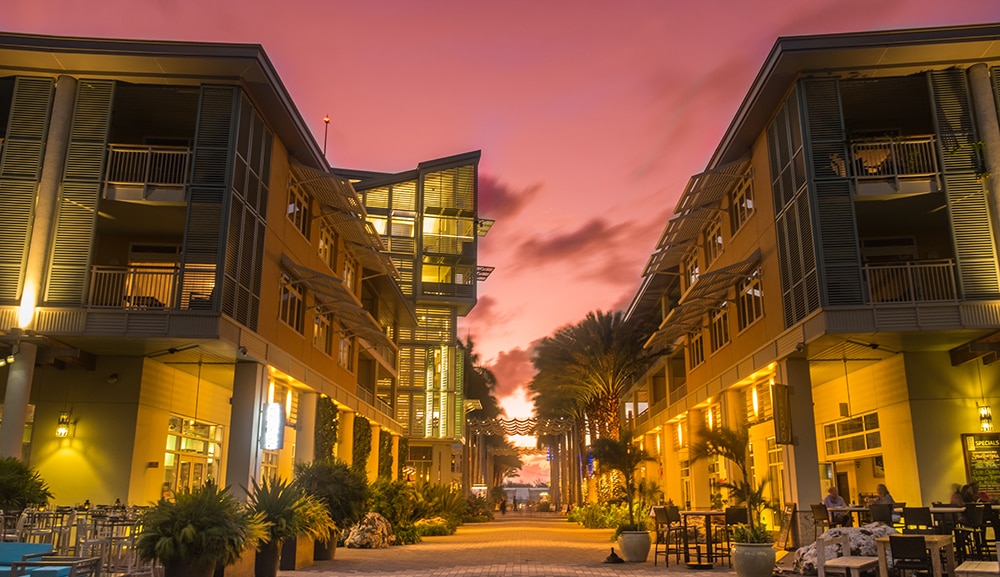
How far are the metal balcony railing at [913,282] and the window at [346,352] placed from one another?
1901cm

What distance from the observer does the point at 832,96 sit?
1873 centimetres

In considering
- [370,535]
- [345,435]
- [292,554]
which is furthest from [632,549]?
[345,435]

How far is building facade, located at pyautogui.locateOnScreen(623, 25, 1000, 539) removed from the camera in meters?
17.4

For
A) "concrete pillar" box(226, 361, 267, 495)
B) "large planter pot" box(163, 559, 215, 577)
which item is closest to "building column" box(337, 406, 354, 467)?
"concrete pillar" box(226, 361, 267, 495)

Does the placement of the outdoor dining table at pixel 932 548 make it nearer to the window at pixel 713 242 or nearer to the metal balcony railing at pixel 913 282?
the metal balcony railing at pixel 913 282

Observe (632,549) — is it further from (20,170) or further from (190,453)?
(20,170)

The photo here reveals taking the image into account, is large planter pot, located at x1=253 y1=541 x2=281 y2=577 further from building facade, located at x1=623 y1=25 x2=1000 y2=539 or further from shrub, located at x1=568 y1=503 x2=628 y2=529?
shrub, located at x1=568 y1=503 x2=628 y2=529

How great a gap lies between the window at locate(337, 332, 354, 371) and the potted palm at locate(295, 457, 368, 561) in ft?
36.7

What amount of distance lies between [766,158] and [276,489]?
14946 mm

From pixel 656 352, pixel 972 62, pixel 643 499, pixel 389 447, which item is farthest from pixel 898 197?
pixel 389 447

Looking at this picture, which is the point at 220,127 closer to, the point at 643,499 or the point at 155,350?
the point at 155,350

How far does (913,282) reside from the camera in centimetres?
1888

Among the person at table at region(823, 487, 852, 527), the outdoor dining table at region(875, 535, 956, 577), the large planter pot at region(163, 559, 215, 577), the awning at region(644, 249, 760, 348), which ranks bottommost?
the large planter pot at region(163, 559, 215, 577)

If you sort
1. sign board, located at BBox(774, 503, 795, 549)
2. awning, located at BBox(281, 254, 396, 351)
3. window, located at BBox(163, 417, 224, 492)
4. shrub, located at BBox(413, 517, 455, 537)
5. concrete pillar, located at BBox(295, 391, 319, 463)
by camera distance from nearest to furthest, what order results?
sign board, located at BBox(774, 503, 795, 549) → window, located at BBox(163, 417, 224, 492) → awning, located at BBox(281, 254, 396, 351) → concrete pillar, located at BBox(295, 391, 319, 463) → shrub, located at BBox(413, 517, 455, 537)
